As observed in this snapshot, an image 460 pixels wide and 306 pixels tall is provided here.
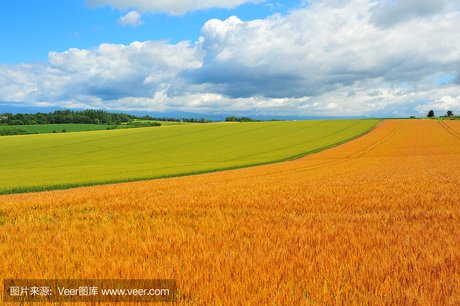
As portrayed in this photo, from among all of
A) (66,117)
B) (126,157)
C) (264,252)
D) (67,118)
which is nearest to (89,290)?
(264,252)

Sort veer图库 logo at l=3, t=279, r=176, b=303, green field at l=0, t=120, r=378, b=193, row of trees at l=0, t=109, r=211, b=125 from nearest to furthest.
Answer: veer图库 logo at l=3, t=279, r=176, b=303 → green field at l=0, t=120, r=378, b=193 → row of trees at l=0, t=109, r=211, b=125

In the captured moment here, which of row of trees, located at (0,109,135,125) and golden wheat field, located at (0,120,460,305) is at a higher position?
row of trees, located at (0,109,135,125)

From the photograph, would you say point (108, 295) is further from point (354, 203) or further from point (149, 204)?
point (354, 203)

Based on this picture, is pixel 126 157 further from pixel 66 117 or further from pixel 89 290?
pixel 66 117

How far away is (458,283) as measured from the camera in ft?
11.1

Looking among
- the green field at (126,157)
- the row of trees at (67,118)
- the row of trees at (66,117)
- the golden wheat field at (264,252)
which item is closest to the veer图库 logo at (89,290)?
the golden wheat field at (264,252)

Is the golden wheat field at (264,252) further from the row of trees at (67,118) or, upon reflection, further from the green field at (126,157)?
the row of trees at (67,118)

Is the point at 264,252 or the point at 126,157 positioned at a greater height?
the point at 264,252

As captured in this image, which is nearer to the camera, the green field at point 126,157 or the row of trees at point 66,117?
the green field at point 126,157

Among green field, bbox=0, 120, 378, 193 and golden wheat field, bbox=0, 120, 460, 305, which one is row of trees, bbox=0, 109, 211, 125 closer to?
green field, bbox=0, 120, 378, 193

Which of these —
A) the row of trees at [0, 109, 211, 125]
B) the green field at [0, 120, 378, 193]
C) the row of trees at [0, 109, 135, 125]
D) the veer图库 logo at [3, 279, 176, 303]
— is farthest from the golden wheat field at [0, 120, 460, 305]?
the row of trees at [0, 109, 135, 125]

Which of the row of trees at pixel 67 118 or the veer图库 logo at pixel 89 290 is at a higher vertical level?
the row of trees at pixel 67 118

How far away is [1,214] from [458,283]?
10280 mm

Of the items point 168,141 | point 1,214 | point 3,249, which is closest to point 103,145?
point 168,141
